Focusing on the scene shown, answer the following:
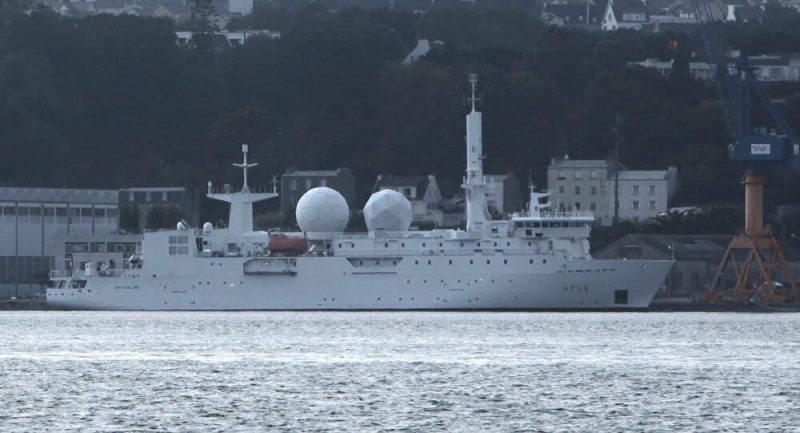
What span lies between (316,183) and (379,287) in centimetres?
3281

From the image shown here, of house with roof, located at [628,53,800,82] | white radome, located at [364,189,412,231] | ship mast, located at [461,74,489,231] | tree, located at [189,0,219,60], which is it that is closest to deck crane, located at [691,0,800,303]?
ship mast, located at [461,74,489,231]

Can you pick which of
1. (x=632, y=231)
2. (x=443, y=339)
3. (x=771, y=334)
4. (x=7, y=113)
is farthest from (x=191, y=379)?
(x=7, y=113)

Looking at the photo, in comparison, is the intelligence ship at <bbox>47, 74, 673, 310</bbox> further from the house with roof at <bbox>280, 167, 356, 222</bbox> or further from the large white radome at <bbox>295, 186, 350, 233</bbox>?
the house with roof at <bbox>280, 167, 356, 222</bbox>

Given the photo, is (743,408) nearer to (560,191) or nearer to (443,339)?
(443,339)

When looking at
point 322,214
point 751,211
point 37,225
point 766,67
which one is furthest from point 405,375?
point 766,67

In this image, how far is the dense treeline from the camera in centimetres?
12850

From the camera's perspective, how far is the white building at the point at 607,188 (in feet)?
395

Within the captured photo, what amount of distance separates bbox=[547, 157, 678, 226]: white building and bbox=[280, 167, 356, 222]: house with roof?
10419 millimetres

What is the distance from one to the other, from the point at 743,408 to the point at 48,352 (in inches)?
967

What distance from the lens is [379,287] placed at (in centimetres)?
9219

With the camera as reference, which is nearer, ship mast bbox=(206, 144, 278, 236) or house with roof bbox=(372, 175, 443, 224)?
ship mast bbox=(206, 144, 278, 236)

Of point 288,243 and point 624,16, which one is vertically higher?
point 624,16

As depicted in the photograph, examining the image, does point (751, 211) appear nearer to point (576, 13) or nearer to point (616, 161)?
point (616, 161)

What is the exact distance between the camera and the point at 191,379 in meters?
57.0
